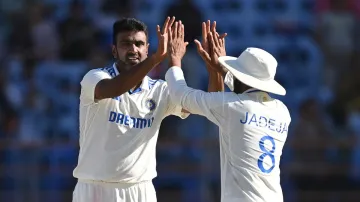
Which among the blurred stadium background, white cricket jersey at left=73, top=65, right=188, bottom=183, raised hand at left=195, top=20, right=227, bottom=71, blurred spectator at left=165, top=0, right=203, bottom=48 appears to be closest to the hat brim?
raised hand at left=195, top=20, right=227, bottom=71

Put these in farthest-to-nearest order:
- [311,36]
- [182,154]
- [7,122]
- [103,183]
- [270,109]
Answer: [311,36]
[7,122]
[182,154]
[103,183]
[270,109]

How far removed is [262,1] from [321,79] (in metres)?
1.30

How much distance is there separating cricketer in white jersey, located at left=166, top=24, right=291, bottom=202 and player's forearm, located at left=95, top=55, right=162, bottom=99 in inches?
11.6

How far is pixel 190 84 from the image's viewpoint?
10.2 meters

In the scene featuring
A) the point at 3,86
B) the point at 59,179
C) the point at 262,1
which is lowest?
the point at 59,179

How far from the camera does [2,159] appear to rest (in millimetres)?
9672

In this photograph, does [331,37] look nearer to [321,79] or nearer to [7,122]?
[321,79]

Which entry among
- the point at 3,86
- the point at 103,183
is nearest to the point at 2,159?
the point at 3,86

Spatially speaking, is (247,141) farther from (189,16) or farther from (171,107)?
(189,16)

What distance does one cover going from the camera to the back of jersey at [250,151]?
5.54 m

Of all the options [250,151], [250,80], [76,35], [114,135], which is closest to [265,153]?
[250,151]

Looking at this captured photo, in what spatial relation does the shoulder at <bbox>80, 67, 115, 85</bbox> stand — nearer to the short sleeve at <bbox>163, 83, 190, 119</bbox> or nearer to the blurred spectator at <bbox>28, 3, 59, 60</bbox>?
the short sleeve at <bbox>163, 83, 190, 119</bbox>

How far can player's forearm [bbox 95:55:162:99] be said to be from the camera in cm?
570

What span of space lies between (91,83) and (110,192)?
686 millimetres
